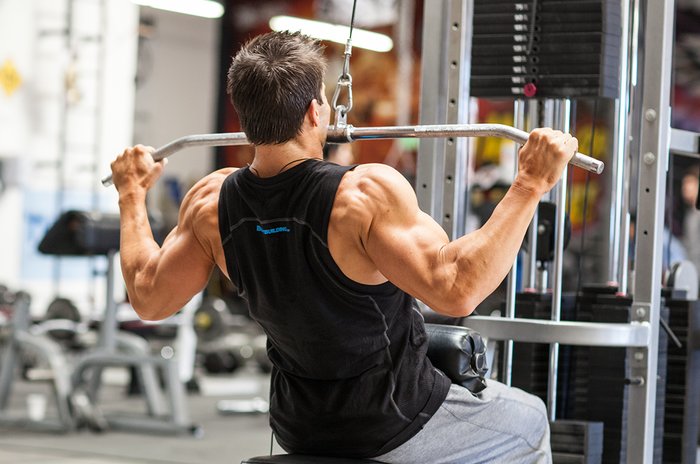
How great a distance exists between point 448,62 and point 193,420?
4084 mm

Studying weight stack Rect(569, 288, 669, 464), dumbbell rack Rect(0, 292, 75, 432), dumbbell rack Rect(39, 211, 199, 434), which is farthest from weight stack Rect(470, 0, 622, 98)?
dumbbell rack Rect(0, 292, 75, 432)

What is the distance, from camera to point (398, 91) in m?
13.3

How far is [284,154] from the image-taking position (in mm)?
2092

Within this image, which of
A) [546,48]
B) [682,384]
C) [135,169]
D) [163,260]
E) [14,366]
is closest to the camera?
[163,260]

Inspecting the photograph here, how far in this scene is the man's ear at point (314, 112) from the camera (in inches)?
81.4

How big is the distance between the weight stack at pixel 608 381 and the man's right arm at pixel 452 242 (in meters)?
0.85

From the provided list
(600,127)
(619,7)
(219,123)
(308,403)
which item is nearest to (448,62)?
(619,7)

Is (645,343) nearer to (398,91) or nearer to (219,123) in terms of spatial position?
(398,91)

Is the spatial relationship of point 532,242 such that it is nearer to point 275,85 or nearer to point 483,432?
point 483,432

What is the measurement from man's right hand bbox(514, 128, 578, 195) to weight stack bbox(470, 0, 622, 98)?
0.73 meters

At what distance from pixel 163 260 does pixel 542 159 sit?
2.78ft

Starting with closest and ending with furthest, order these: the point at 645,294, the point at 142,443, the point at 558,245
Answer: the point at 645,294 → the point at 558,245 → the point at 142,443

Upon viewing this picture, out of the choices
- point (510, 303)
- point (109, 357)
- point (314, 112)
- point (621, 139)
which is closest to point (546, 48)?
point (621, 139)

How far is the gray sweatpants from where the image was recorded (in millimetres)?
2154
